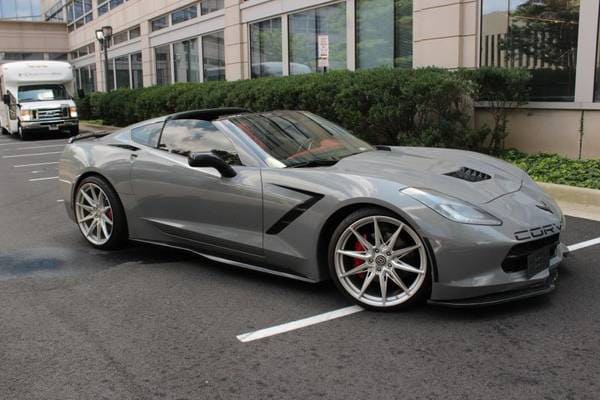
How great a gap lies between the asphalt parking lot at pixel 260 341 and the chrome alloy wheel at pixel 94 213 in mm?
543

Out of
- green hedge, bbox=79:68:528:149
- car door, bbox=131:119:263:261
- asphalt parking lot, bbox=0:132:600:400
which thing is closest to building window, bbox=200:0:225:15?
green hedge, bbox=79:68:528:149

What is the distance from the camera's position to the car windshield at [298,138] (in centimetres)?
462

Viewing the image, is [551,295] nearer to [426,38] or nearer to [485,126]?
[485,126]

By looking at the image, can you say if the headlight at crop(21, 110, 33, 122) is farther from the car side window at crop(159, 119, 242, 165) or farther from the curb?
the curb

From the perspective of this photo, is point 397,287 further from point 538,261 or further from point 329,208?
point 538,261

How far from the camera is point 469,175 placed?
4.33 meters

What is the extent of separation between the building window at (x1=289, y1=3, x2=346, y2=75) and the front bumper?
916 cm

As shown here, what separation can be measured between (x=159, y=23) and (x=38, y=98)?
662 centimetres

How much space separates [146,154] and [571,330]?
11.9 ft

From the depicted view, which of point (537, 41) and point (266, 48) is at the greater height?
point (266, 48)

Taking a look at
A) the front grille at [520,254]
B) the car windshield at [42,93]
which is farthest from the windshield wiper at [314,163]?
the car windshield at [42,93]

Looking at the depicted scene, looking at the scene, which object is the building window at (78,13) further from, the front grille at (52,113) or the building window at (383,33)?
the building window at (383,33)

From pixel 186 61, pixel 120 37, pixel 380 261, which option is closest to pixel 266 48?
pixel 186 61

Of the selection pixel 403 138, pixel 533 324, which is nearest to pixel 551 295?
pixel 533 324
